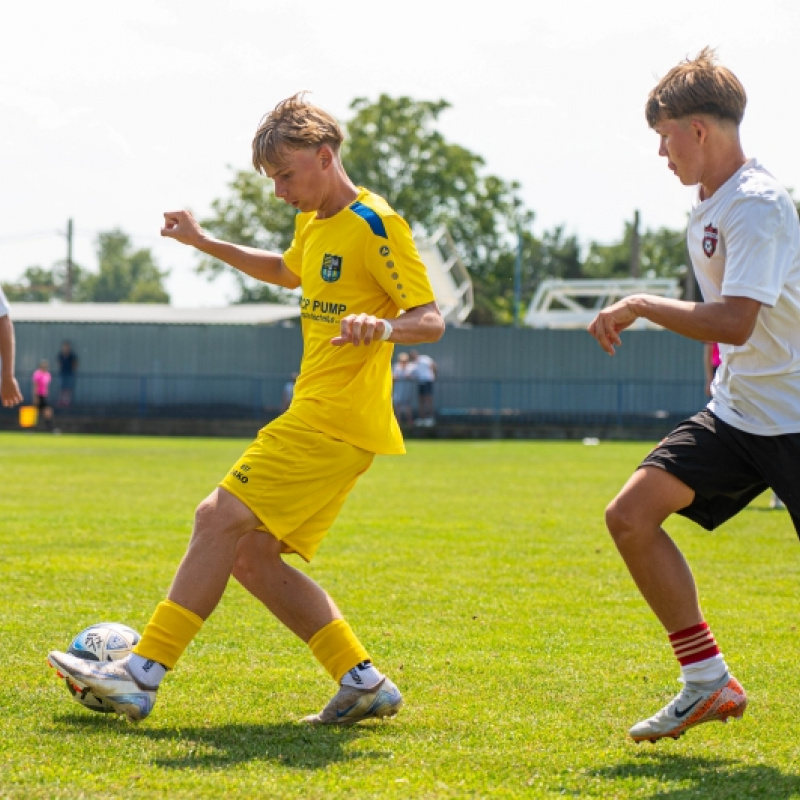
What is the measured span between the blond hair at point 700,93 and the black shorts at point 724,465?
948 mm

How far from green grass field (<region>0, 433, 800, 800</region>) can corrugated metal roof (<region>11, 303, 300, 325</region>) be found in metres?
28.0

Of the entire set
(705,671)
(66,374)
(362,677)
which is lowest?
(66,374)

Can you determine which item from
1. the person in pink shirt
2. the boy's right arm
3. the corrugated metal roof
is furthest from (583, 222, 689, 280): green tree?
the boy's right arm

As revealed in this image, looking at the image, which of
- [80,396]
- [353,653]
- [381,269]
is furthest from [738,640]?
[80,396]

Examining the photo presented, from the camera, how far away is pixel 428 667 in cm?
575

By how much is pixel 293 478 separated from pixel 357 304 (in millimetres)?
651

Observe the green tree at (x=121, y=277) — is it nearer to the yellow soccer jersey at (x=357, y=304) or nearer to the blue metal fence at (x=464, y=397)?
the blue metal fence at (x=464, y=397)

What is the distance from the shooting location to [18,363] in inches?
1459

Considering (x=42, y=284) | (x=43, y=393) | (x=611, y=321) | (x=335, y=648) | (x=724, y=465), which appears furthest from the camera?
(x=42, y=284)

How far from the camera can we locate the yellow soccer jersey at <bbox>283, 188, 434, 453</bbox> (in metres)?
4.71

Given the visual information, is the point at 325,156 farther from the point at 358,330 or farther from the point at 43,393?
the point at 43,393

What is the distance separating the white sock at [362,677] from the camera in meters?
4.78

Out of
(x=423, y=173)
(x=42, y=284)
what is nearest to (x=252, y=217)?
(x=423, y=173)

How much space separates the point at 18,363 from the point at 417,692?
33.5 meters
